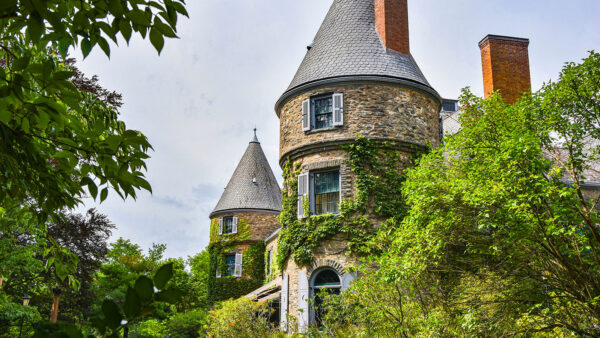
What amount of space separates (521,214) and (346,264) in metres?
9.38

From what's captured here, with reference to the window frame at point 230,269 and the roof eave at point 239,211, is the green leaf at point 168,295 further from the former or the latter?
the roof eave at point 239,211


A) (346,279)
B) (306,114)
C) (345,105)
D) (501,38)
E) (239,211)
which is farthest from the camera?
(239,211)

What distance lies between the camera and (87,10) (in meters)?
2.67

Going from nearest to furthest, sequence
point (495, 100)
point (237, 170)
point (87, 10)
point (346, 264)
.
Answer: point (87, 10), point (495, 100), point (346, 264), point (237, 170)

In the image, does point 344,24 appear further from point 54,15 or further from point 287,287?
point 54,15

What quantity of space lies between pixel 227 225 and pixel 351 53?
18.6 meters

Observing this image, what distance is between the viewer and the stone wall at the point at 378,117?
19.0 meters

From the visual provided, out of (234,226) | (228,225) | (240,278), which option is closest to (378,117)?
(240,278)

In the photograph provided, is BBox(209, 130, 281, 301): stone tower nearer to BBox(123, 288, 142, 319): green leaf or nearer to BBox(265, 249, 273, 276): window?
BBox(265, 249, 273, 276): window

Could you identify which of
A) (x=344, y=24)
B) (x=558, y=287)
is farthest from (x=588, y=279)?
(x=344, y=24)

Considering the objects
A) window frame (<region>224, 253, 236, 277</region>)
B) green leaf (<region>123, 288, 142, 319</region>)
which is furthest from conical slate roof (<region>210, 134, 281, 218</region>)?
green leaf (<region>123, 288, 142, 319</region>)

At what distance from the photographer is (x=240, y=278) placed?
111 feet

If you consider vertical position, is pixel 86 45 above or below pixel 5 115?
above

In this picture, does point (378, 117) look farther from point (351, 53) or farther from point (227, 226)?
point (227, 226)
